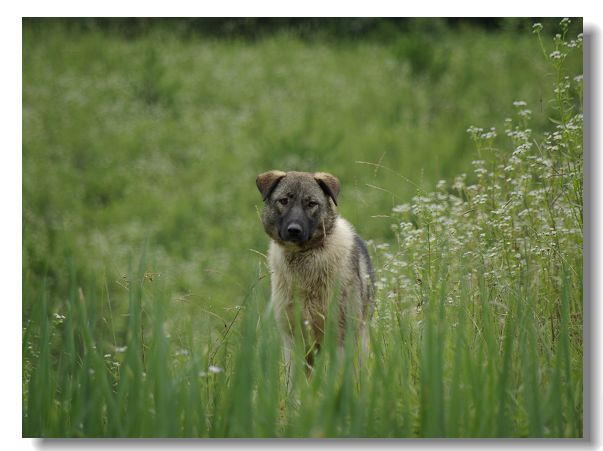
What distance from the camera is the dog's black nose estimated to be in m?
4.93

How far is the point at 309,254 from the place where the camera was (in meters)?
5.23

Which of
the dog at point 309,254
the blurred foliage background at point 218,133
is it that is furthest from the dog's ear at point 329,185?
the blurred foliage background at point 218,133

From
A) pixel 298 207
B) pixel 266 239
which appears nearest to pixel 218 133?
pixel 266 239

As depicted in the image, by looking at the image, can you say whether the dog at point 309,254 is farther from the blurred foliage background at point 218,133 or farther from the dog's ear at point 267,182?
the blurred foliage background at point 218,133

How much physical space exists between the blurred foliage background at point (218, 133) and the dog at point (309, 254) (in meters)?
2.42

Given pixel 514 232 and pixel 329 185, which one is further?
pixel 329 185

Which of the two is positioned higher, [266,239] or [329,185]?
[329,185]

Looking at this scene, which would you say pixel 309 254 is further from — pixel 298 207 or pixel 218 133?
pixel 218 133

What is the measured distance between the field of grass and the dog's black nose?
0.35 meters

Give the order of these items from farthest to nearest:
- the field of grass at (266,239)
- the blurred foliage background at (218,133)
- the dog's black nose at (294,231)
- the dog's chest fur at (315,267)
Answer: the blurred foliage background at (218,133) < the dog's chest fur at (315,267) < the dog's black nose at (294,231) < the field of grass at (266,239)

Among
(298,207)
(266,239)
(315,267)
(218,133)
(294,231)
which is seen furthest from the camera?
(218,133)

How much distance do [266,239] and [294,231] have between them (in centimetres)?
404

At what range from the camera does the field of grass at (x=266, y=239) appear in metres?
3.84

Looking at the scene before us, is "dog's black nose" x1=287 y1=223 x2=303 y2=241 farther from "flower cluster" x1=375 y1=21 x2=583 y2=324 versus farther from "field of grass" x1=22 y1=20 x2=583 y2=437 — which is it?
"flower cluster" x1=375 y1=21 x2=583 y2=324
